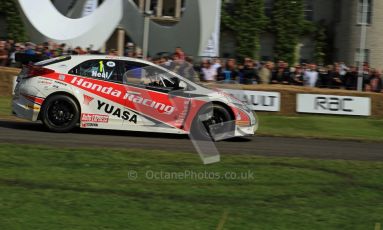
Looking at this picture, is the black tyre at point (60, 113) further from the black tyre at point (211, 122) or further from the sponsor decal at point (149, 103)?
the black tyre at point (211, 122)

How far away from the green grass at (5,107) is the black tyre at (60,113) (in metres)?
3.10

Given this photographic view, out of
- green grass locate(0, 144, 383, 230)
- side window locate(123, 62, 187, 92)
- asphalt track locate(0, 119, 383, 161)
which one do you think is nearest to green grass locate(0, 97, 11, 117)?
asphalt track locate(0, 119, 383, 161)

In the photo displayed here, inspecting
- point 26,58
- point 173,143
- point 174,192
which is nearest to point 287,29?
point 26,58

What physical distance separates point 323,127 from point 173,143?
20.6 feet

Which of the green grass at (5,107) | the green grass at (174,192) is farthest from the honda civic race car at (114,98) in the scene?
the green grass at (5,107)

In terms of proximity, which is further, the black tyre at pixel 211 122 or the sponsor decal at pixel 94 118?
the black tyre at pixel 211 122

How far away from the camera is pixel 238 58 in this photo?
39.4 meters

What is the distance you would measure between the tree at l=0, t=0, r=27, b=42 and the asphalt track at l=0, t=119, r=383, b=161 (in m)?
26.6

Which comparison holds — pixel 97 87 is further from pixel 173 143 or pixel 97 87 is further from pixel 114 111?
pixel 173 143

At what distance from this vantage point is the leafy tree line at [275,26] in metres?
39.1

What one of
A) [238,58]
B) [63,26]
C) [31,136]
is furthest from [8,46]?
[238,58]

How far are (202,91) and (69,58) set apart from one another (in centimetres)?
248

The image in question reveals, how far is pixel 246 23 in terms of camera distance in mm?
39250

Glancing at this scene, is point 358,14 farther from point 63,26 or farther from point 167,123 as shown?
point 167,123
